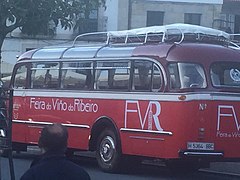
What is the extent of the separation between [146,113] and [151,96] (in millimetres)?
391

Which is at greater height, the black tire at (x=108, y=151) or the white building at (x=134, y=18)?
the white building at (x=134, y=18)

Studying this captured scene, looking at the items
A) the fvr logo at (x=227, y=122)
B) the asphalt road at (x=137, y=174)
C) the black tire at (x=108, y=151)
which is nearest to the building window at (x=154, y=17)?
the asphalt road at (x=137, y=174)

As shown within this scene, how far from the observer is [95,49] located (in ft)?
63.0

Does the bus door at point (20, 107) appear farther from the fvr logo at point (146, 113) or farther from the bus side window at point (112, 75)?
the fvr logo at point (146, 113)

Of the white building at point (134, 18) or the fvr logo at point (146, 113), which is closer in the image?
the fvr logo at point (146, 113)

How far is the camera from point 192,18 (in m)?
43.3

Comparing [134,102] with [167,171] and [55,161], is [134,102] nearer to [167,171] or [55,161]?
[167,171]

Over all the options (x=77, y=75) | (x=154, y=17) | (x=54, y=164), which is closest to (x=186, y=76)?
(x=77, y=75)

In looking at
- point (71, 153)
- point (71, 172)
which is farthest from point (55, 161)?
point (71, 153)

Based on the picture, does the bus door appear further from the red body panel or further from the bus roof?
the red body panel

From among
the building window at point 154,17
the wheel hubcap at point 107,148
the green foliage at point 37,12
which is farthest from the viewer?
the building window at point 154,17

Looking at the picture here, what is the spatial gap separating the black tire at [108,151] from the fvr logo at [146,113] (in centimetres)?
60

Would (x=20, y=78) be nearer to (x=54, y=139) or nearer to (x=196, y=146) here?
(x=196, y=146)

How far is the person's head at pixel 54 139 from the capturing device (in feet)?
21.4
